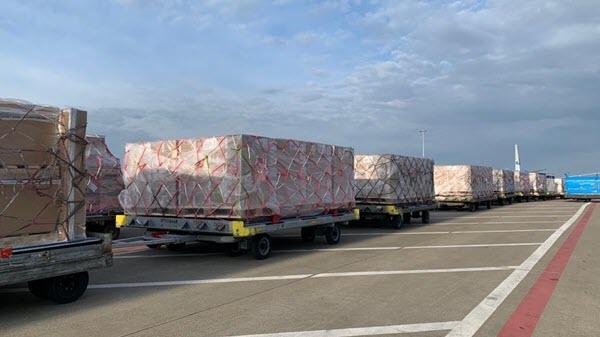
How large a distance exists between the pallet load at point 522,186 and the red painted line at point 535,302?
36202mm

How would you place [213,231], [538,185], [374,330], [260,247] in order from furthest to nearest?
[538,185] < [260,247] < [213,231] < [374,330]

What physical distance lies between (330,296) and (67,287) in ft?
12.1

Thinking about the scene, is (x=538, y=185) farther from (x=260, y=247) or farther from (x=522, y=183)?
(x=260, y=247)

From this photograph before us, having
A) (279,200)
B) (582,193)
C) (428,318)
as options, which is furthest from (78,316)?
(582,193)

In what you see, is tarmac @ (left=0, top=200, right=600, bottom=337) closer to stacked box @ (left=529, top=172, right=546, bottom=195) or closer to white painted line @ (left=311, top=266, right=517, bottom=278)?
white painted line @ (left=311, top=266, right=517, bottom=278)

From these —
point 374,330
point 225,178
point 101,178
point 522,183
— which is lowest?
point 374,330

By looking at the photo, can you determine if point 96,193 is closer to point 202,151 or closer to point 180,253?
point 180,253

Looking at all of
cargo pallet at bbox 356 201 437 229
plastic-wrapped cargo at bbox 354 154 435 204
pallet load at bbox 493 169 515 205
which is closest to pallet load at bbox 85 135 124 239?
cargo pallet at bbox 356 201 437 229

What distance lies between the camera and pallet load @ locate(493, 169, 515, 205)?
38.8m

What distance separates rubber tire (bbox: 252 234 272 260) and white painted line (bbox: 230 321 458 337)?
5.43 metres

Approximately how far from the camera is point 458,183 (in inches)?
1216

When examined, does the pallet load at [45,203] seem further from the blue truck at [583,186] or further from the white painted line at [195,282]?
the blue truck at [583,186]

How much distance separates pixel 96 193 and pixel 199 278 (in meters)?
6.71

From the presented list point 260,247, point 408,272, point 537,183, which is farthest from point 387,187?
point 537,183
